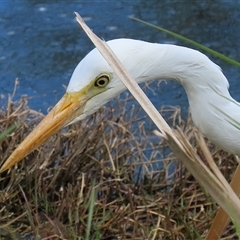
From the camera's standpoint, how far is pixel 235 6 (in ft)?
9.62

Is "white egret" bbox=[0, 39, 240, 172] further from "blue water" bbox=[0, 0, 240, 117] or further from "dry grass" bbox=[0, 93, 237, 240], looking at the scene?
"blue water" bbox=[0, 0, 240, 117]

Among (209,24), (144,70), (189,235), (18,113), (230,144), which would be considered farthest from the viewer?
(209,24)

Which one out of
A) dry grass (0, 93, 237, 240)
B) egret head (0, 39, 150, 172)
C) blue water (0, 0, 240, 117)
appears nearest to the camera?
egret head (0, 39, 150, 172)

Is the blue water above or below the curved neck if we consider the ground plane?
below

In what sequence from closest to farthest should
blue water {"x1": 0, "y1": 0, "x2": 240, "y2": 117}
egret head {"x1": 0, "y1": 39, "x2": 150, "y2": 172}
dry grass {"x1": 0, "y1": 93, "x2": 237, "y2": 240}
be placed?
egret head {"x1": 0, "y1": 39, "x2": 150, "y2": 172}, dry grass {"x1": 0, "y1": 93, "x2": 237, "y2": 240}, blue water {"x1": 0, "y1": 0, "x2": 240, "y2": 117}

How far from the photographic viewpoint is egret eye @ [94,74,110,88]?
3.56ft

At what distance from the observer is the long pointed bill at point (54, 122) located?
1.10m

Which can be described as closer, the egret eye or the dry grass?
the egret eye

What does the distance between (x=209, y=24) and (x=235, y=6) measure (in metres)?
0.20

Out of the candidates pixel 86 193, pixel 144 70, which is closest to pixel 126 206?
pixel 86 193

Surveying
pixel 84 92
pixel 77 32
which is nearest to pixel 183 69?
pixel 84 92

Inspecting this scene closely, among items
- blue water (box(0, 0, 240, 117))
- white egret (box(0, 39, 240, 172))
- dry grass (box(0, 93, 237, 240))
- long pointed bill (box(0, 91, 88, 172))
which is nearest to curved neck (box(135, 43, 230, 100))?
white egret (box(0, 39, 240, 172))

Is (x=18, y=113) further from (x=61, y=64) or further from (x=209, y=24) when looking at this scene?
(x=209, y=24)

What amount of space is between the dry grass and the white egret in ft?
1.39
